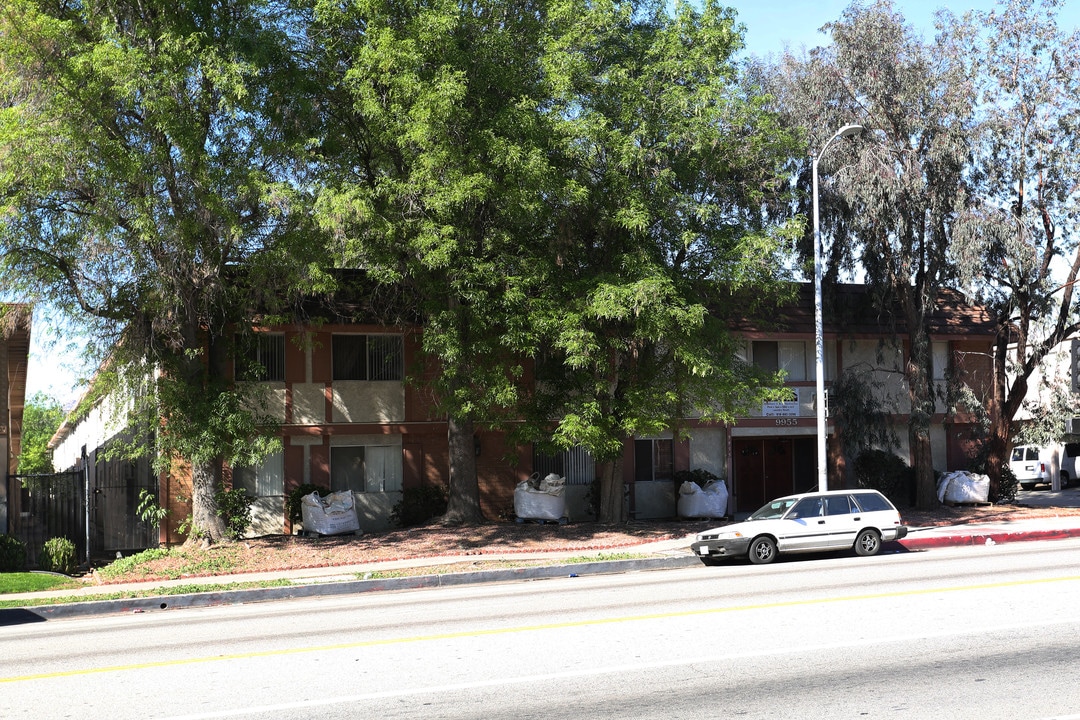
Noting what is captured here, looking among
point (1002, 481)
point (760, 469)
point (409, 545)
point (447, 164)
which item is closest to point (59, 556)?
point (409, 545)

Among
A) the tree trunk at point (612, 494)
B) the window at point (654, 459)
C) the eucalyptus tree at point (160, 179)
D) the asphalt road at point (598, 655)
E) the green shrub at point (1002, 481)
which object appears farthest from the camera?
the green shrub at point (1002, 481)

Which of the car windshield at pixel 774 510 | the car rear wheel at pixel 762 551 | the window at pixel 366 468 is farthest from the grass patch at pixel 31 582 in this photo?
the car windshield at pixel 774 510

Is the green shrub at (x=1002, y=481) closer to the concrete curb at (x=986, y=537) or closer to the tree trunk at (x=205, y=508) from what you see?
the concrete curb at (x=986, y=537)

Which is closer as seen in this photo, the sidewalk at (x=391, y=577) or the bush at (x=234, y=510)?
the sidewalk at (x=391, y=577)

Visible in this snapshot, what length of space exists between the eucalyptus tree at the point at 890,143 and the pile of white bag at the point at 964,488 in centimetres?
331

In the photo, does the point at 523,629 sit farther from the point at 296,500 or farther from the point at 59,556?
the point at 296,500

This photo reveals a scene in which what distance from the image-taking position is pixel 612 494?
1038 inches

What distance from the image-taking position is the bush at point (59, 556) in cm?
2206

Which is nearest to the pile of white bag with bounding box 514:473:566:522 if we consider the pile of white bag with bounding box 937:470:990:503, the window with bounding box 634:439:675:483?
the window with bounding box 634:439:675:483

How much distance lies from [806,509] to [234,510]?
514 inches

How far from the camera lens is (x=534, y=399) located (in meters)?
24.2

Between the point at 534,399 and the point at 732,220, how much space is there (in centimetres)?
669

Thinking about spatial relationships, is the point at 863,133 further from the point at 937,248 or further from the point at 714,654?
the point at 714,654

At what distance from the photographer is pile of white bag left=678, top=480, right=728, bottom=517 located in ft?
92.5
